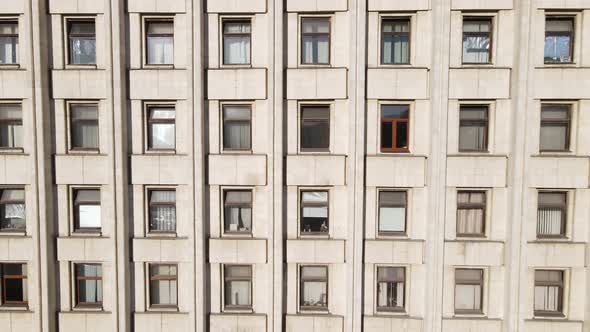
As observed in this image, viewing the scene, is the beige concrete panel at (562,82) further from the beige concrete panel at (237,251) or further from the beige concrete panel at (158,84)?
the beige concrete panel at (158,84)

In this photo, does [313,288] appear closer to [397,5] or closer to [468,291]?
[468,291]

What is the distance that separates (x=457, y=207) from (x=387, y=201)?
2297mm

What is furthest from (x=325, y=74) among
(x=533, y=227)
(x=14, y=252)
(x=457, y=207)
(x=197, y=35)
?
(x=14, y=252)

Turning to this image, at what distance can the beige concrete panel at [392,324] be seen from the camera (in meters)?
12.1

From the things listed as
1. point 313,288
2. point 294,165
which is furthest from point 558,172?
point 313,288

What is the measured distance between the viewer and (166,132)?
12297mm

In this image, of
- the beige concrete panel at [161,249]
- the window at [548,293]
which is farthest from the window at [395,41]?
the beige concrete panel at [161,249]

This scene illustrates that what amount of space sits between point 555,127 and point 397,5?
6.51m

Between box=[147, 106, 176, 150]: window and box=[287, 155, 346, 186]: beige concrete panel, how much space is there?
407 cm

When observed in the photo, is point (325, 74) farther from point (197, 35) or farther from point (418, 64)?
point (197, 35)

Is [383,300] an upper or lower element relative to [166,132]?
lower

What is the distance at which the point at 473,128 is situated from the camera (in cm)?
1204

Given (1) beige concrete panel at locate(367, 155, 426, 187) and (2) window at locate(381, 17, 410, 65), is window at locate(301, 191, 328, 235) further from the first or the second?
(2) window at locate(381, 17, 410, 65)

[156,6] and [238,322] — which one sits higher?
[156,6]
